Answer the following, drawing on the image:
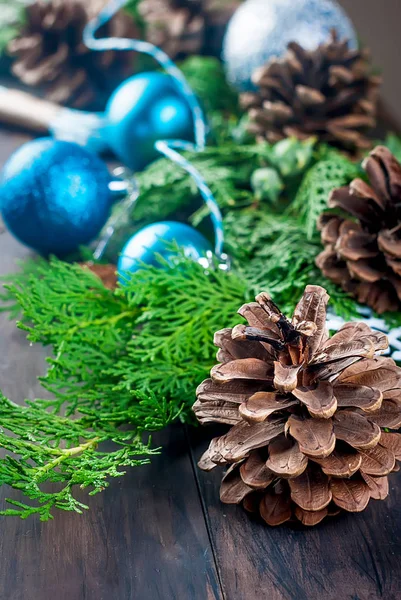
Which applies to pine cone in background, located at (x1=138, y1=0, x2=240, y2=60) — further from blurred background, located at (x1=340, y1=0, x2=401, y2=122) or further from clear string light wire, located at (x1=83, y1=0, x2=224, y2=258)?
blurred background, located at (x1=340, y1=0, x2=401, y2=122)

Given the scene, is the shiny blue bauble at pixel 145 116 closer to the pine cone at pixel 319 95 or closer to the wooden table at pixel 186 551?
the pine cone at pixel 319 95

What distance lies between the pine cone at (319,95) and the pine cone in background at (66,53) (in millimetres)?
428

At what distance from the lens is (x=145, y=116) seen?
37.2 inches

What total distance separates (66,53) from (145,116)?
35 cm

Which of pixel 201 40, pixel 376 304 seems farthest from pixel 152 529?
pixel 201 40

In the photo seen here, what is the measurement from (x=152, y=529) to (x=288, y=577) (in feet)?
0.37

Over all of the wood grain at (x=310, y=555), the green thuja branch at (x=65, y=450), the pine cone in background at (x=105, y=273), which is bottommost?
the wood grain at (x=310, y=555)

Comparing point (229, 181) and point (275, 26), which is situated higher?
point (275, 26)

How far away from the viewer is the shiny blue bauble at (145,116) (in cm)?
95

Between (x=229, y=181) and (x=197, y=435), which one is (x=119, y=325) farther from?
(x=229, y=181)

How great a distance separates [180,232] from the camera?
749mm

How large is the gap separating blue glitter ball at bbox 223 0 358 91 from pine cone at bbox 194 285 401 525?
60 cm

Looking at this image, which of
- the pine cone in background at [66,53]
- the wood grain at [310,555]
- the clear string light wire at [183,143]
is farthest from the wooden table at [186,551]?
the pine cone in background at [66,53]

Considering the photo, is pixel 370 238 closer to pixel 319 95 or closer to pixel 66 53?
pixel 319 95
